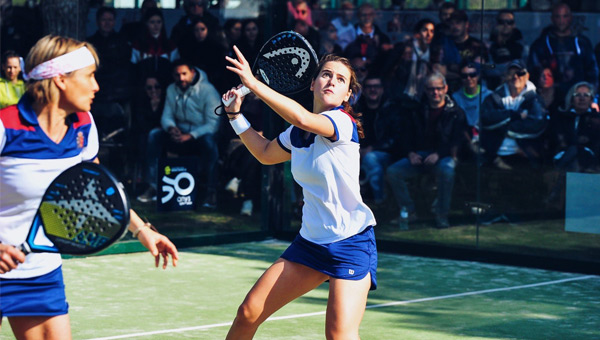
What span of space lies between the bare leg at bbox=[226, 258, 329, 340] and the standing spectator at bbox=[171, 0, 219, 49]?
579cm

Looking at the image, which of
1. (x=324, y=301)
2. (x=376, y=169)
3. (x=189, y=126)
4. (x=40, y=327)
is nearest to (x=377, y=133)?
(x=376, y=169)

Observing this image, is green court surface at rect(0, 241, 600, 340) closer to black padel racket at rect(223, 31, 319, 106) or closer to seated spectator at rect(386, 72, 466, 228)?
seated spectator at rect(386, 72, 466, 228)

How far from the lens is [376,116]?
10938mm

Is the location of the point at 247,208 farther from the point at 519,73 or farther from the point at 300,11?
the point at 519,73

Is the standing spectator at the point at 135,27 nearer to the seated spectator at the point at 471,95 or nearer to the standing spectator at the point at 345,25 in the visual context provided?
the standing spectator at the point at 345,25

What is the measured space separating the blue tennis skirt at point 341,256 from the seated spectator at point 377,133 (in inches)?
216

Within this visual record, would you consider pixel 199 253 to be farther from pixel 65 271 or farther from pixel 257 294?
pixel 257 294

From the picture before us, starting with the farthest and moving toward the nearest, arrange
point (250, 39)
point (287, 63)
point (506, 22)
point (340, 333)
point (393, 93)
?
point (250, 39) → point (393, 93) → point (506, 22) → point (287, 63) → point (340, 333)

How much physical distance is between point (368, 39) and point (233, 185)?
6.73 ft

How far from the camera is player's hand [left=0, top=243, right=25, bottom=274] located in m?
3.97

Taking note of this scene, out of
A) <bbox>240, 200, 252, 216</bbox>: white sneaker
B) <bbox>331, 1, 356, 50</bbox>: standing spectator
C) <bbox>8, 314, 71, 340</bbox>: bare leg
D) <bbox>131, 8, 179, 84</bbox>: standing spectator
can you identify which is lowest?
<bbox>240, 200, 252, 216</bbox>: white sneaker

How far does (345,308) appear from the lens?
16.8 feet

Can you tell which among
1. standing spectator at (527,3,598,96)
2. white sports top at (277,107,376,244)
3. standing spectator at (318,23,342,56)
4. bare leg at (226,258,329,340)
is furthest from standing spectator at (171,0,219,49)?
bare leg at (226,258,329,340)

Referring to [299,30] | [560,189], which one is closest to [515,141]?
[560,189]
